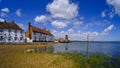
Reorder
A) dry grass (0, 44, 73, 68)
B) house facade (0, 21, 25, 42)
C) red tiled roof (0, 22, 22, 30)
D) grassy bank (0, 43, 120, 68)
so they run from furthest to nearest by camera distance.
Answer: red tiled roof (0, 22, 22, 30), house facade (0, 21, 25, 42), grassy bank (0, 43, 120, 68), dry grass (0, 44, 73, 68)

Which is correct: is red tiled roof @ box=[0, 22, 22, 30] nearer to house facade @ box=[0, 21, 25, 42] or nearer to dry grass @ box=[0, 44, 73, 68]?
house facade @ box=[0, 21, 25, 42]

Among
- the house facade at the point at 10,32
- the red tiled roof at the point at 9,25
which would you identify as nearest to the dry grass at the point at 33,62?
the house facade at the point at 10,32

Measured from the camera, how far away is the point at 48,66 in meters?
20.1

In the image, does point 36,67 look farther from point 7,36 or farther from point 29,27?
point 29,27

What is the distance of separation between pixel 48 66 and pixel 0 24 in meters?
54.5

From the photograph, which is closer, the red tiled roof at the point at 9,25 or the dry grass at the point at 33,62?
the dry grass at the point at 33,62

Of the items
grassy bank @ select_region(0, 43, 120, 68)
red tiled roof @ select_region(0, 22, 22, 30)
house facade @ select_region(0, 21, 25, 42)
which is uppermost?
red tiled roof @ select_region(0, 22, 22, 30)

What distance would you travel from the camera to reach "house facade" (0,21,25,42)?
67375mm

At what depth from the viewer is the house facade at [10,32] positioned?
67375 mm

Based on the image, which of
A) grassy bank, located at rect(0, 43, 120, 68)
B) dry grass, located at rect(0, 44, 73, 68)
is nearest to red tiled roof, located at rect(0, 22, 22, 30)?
dry grass, located at rect(0, 44, 73, 68)

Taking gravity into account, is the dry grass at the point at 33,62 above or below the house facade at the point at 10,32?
below

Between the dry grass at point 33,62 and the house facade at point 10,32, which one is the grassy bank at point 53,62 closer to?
the dry grass at point 33,62

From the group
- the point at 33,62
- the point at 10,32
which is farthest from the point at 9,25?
the point at 33,62

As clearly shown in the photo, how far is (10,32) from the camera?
71250 millimetres
